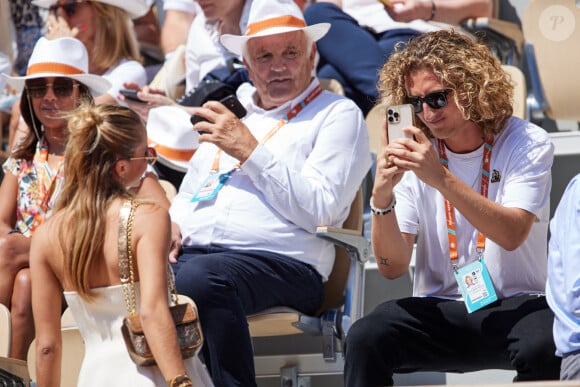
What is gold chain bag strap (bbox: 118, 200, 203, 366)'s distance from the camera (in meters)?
3.03

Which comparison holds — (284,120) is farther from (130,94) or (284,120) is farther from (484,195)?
(484,195)

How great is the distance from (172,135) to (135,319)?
195 cm

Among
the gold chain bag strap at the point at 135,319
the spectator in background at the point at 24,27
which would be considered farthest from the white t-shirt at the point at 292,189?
the spectator in background at the point at 24,27

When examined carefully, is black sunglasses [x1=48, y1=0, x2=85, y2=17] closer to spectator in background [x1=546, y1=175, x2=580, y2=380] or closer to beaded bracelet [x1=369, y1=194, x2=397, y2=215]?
beaded bracelet [x1=369, y1=194, x2=397, y2=215]

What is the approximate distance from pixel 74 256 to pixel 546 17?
112 inches

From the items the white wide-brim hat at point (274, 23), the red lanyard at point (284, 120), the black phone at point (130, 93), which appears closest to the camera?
the red lanyard at point (284, 120)

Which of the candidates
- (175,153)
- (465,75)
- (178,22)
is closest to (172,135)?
(175,153)

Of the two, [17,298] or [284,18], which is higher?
[284,18]

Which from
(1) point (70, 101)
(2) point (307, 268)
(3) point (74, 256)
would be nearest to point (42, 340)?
(3) point (74, 256)

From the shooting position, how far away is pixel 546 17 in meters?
5.07

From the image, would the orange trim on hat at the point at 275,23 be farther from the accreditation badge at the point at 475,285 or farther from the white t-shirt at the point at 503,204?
the accreditation badge at the point at 475,285

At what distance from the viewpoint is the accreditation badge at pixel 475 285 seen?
129 inches

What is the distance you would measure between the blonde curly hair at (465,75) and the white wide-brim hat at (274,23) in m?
0.98

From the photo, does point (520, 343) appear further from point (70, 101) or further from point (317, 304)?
point (70, 101)
